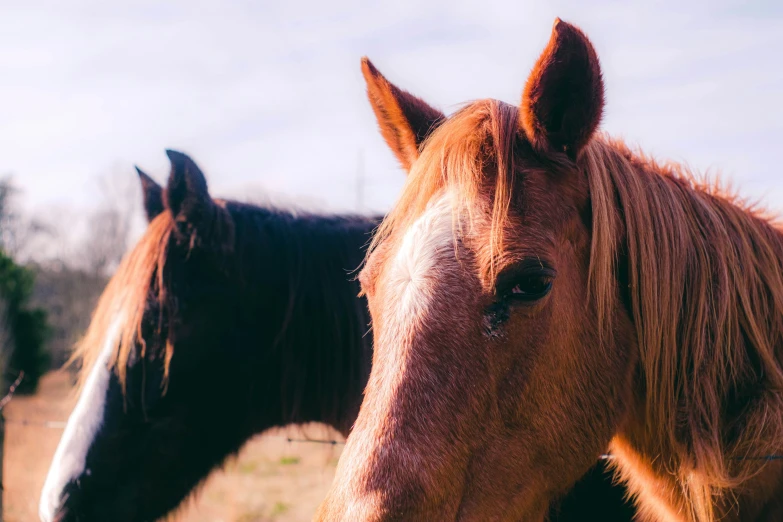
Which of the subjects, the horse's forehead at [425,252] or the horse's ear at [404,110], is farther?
the horse's ear at [404,110]

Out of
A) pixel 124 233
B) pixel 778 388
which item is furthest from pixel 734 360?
pixel 124 233

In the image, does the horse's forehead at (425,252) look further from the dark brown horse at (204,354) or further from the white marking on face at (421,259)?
the dark brown horse at (204,354)

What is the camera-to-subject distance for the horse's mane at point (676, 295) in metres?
1.81

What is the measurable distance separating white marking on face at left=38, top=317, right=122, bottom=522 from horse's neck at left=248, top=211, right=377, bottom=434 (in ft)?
2.76

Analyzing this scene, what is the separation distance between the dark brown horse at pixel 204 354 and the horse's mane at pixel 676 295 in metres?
1.13

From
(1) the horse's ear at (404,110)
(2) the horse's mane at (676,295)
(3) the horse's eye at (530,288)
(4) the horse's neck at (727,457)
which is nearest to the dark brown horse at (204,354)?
(4) the horse's neck at (727,457)

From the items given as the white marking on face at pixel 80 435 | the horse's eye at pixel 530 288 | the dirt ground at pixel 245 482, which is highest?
the horse's eye at pixel 530 288

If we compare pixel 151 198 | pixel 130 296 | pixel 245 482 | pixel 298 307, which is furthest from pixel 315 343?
pixel 245 482

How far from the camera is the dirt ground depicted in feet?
25.7

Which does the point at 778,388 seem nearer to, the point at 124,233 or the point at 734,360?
the point at 734,360

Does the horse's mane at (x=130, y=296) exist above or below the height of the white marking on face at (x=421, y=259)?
below

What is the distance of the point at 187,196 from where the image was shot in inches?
124

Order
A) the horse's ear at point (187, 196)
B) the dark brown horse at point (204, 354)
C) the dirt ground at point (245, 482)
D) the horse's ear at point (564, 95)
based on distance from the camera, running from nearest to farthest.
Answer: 1. the horse's ear at point (564, 95)
2. the dark brown horse at point (204, 354)
3. the horse's ear at point (187, 196)
4. the dirt ground at point (245, 482)

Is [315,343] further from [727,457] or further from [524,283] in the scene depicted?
[727,457]
